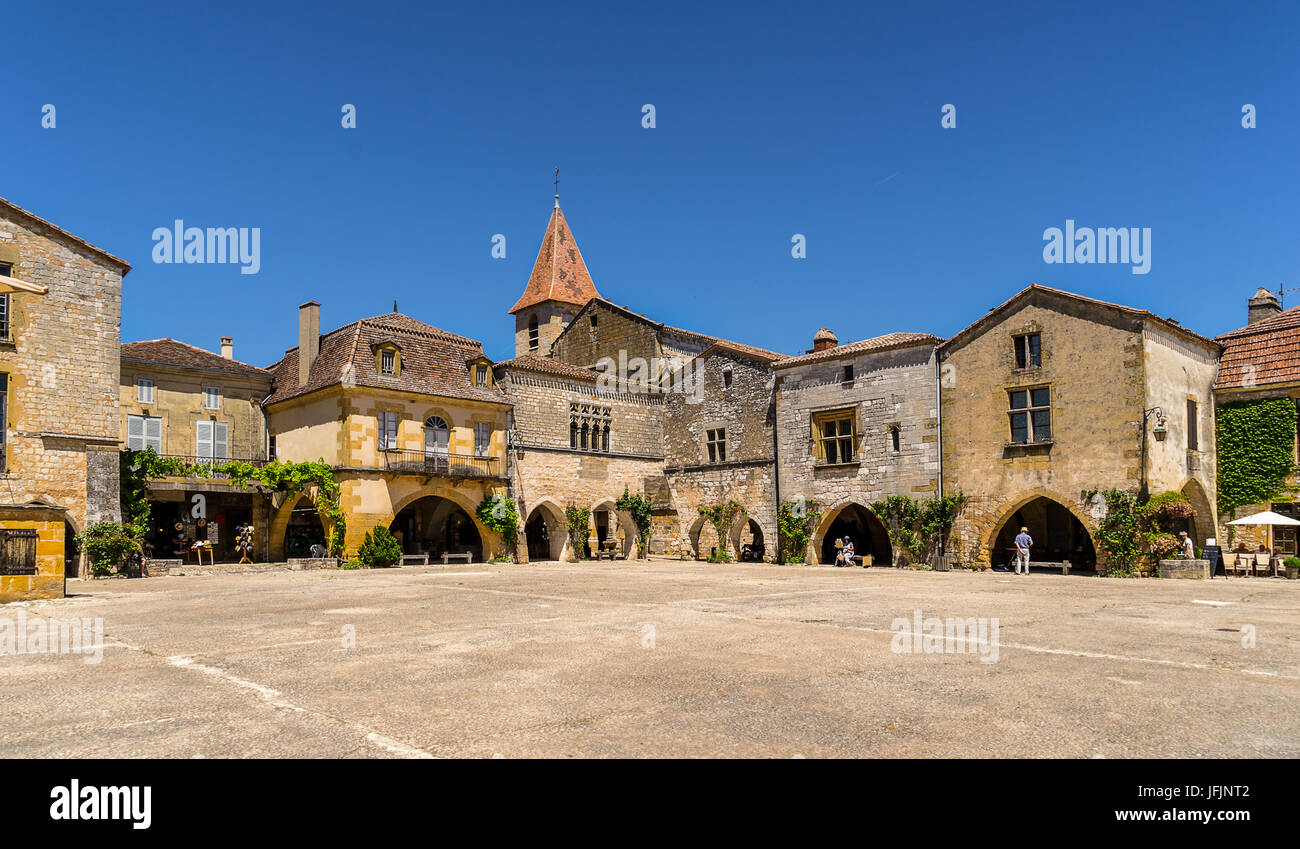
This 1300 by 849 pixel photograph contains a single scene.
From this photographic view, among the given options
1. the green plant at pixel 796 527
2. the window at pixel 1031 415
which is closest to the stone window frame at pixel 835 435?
the green plant at pixel 796 527

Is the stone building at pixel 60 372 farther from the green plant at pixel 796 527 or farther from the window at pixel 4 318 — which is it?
the green plant at pixel 796 527

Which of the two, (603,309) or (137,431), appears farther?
(603,309)

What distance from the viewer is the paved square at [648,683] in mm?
5480

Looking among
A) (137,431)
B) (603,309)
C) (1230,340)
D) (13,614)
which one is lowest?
(13,614)

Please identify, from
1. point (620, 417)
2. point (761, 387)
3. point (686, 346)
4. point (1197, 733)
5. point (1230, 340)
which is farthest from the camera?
point (686, 346)

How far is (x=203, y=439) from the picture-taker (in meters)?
29.8

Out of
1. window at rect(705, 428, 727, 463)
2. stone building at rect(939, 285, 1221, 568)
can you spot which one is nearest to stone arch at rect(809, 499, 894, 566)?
window at rect(705, 428, 727, 463)

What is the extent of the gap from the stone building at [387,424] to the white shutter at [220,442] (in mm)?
1603

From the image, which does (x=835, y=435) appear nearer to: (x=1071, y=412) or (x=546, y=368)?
(x=1071, y=412)
